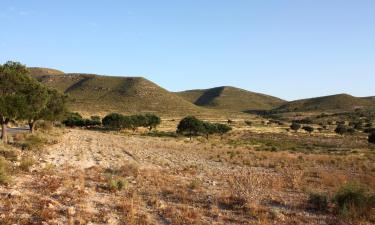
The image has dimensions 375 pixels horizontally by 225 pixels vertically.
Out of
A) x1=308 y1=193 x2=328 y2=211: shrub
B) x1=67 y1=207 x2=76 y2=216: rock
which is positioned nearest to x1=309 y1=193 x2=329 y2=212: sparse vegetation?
x1=308 y1=193 x2=328 y2=211: shrub

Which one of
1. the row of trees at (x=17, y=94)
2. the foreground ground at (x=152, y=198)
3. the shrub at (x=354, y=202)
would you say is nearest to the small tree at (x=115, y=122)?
the row of trees at (x=17, y=94)

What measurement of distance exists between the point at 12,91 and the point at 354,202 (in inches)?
1139

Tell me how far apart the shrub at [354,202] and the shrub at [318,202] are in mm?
405

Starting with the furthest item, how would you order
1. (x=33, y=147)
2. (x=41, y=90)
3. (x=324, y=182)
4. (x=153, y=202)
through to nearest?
(x=41, y=90)
(x=33, y=147)
(x=324, y=182)
(x=153, y=202)

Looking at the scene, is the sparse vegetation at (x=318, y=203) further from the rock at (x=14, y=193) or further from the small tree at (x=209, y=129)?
the small tree at (x=209, y=129)

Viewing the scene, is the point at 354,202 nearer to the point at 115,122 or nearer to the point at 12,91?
the point at 12,91

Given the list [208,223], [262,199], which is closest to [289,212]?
[262,199]

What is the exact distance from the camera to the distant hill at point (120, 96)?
151 metres

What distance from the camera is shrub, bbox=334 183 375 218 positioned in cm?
1312

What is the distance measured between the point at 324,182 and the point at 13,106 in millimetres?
23929

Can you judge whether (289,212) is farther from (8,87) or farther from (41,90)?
(41,90)

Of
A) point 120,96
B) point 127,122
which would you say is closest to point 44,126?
point 127,122

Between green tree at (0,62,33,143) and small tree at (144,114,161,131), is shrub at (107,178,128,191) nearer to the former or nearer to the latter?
green tree at (0,62,33,143)

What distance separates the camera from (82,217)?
11352 millimetres
